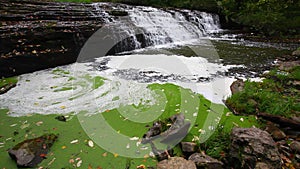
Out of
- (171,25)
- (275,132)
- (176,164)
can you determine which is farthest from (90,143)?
(171,25)

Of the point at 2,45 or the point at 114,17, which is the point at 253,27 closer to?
the point at 114,17

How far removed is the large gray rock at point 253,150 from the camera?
249 cm

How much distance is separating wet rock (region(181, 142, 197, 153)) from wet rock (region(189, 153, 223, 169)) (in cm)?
19

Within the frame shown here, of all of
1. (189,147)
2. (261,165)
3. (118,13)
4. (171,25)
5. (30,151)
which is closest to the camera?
(261,165)

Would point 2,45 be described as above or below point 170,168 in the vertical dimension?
above

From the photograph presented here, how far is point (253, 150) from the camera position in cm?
254

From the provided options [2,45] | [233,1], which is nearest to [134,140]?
[2,45]

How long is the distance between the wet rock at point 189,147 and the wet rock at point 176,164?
1.21 ft

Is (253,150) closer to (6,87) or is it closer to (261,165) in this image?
(261,165)

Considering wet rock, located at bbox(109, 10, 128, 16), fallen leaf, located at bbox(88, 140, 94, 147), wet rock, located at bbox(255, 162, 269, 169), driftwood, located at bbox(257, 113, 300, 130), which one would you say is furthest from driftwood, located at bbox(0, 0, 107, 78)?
wet rock, located at bbox(255, 162, 269, 169)

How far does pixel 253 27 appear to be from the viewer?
1427 centimetres

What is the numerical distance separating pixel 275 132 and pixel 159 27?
908 cm

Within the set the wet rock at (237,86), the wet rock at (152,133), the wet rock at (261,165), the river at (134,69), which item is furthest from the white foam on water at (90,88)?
the wet rock at (261,165)

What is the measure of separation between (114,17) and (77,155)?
850 cm
